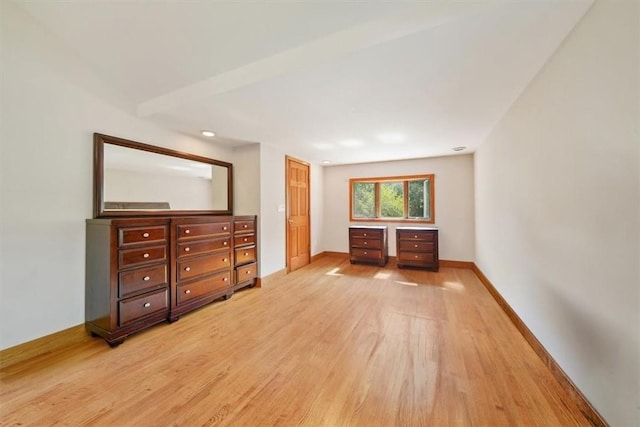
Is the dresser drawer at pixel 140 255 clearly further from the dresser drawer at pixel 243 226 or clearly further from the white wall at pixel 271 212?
the white wall at pixel 271 212

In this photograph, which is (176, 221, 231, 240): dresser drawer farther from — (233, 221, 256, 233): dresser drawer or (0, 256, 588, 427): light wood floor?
(0, 256, 588, 427): light wood floor

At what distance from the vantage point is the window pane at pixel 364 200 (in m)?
5.34

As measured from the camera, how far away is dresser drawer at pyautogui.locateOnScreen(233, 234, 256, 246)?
3.19m

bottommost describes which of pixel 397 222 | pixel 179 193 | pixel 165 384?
pixel 165 384

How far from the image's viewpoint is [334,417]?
4.24 ft

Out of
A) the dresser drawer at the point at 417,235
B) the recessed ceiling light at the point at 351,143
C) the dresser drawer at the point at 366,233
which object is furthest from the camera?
the dresser drawer at the point at 366,233

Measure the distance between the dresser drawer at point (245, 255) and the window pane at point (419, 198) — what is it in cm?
329

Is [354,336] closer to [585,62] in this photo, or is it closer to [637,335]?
[637,335]

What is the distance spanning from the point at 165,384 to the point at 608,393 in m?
2.44

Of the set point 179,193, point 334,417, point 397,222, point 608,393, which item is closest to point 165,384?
point 334,417

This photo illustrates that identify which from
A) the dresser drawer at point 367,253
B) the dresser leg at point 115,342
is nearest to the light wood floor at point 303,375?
the dresser leg at point 115,342

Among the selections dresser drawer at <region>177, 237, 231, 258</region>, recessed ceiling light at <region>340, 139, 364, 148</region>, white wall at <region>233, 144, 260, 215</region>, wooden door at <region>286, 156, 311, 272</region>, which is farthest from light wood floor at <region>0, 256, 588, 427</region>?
recessed ceiling light at <region>340, 139, 364, 148</region>

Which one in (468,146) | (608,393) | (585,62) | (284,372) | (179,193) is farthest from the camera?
(468,146)

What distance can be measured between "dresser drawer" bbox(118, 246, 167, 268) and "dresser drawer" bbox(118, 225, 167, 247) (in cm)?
7
